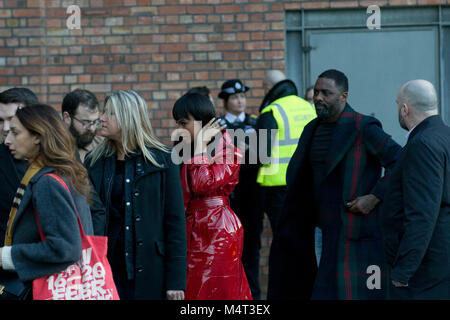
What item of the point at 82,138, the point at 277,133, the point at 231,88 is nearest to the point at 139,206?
the point at 82,138

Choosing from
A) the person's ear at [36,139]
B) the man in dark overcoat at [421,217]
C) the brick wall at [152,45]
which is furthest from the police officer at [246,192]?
the person's ear at [36,139]

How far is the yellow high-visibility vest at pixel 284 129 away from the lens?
272 inches

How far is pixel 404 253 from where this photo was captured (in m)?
4.45

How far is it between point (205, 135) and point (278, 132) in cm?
190

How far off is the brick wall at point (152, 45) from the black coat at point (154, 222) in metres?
3.49

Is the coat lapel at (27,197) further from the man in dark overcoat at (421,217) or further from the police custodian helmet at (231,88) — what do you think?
the police custodian helmet at (231,88)

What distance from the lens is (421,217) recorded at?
4.42 meters

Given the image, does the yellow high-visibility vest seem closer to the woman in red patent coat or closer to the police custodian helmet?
the police custodian helmet

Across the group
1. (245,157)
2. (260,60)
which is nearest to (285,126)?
(245,157)

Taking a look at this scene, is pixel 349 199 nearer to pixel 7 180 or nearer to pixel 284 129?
pixel 284 129

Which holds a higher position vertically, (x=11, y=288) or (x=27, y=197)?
(x=27, y=197)

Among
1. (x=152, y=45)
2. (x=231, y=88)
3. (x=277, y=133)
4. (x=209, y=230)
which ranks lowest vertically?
(x=209, y=230)
